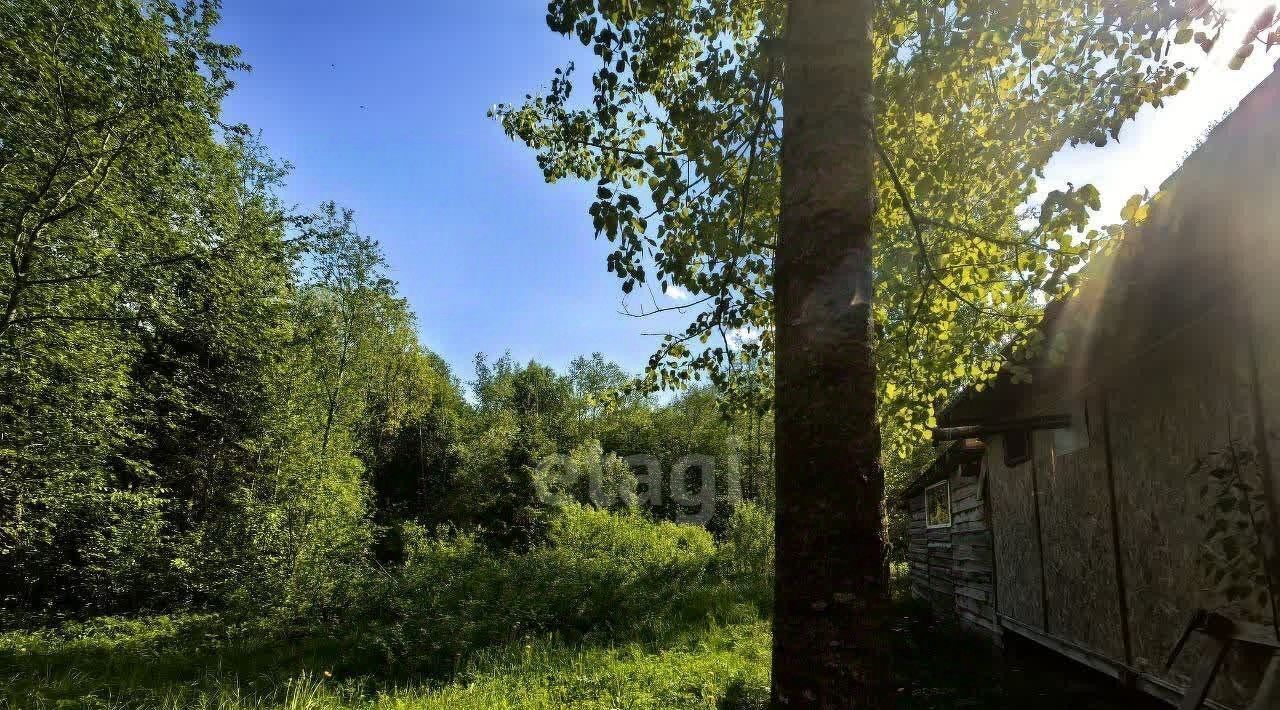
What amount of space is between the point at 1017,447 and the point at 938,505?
19.8 ft

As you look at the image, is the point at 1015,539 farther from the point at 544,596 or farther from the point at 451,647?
the point at 451,647

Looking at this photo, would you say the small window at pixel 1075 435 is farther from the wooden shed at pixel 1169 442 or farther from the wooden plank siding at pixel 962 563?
the wooden plank siding at pixel 962 563

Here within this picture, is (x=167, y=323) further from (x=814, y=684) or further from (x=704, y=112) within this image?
(x=814, y=684)

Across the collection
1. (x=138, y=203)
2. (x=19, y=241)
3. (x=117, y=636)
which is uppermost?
(x=138, y=203)

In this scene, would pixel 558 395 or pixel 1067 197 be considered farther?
pixel 558 395

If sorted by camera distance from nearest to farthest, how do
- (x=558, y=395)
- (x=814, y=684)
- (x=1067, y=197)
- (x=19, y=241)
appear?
1. (x=814, y=684)
2. (x=1067, y=197)
3. (x=19, y=241)
4. (x=558, y=395)

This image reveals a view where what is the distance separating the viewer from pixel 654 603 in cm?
1134

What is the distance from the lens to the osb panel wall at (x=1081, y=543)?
5270 mm

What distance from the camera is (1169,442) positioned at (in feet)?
14.6

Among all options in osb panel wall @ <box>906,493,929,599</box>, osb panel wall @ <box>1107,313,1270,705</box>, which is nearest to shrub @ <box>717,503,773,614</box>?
osb panel wall @ <box>906,493,929,599</box>

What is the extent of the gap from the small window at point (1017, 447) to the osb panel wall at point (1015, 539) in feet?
0.33

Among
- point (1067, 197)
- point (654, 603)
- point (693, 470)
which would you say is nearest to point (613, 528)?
point (654, 603)

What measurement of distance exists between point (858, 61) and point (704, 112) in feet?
7.05

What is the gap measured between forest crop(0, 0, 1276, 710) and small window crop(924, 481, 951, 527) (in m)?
2.04
